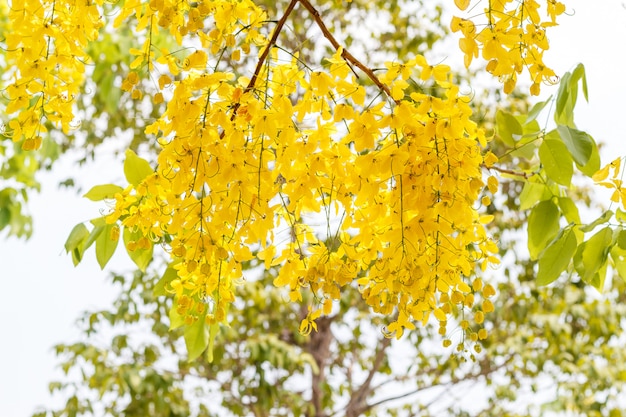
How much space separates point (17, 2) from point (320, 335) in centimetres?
213

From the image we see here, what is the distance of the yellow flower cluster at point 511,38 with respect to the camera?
0.69 meters

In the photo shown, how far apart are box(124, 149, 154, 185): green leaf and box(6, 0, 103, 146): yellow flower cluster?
0.28 feet

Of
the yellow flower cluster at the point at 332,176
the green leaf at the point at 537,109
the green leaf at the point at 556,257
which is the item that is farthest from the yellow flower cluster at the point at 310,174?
the green leaf at the point at 537,109

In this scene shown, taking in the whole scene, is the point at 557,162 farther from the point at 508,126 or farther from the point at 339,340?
the point at 339,340

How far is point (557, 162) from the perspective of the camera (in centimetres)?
91

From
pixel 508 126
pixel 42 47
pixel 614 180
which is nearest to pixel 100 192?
pixel 42 47

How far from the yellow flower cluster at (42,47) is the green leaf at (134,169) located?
84 millimetres

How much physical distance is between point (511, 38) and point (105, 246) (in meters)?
0.53

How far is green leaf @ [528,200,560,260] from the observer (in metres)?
0.98

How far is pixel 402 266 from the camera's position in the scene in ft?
2.42

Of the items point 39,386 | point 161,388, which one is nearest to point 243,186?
point 161,388

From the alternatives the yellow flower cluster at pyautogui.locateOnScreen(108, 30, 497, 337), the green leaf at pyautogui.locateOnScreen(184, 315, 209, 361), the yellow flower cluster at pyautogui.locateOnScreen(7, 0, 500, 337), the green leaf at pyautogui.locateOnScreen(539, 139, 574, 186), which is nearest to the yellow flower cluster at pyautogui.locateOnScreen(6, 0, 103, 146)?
the yellow flower cluster at pyautogui.locateOnScreen(7, 0, 500, 337)

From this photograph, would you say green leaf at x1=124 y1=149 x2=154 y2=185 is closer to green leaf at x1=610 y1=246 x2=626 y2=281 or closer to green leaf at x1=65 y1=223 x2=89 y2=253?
green leaf at x1=65 y1=223 x2=89 y2=253

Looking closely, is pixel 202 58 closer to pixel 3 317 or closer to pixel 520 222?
pixel 520 222
